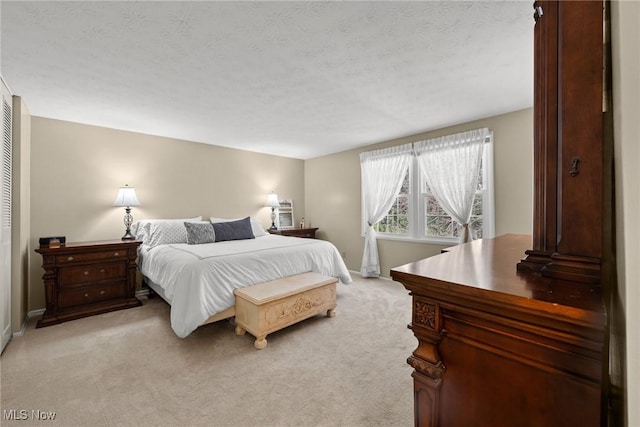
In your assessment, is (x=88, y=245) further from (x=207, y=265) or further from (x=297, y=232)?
(x=297, y=232)

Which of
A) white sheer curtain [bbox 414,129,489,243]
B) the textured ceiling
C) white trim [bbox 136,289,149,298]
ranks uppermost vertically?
the textured ceiling

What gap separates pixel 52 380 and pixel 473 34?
12.1ft

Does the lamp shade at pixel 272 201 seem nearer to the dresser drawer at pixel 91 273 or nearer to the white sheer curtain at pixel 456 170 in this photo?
the dresser drawer at pixel 91 273

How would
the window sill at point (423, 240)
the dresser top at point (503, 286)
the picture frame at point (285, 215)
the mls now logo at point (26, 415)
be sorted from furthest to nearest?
the picture frame at point (285, 215), the window sill at point (423, 240), the mls now logo at point (26, 415), the dresser top at point (503, 286)

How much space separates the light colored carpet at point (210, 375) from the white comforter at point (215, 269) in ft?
1.06

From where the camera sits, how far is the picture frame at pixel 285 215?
5348 mm

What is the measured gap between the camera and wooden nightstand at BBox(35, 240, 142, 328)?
9.24ft

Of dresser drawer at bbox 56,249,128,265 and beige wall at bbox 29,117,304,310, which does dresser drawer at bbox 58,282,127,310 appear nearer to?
dresser drawer at bbox 56,249,128,265

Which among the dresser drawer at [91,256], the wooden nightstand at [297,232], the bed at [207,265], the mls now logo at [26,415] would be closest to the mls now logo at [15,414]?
the mls now logo at [26,415]

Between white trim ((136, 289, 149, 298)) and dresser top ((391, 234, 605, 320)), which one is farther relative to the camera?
white trim ((136, 289, 149, 298))

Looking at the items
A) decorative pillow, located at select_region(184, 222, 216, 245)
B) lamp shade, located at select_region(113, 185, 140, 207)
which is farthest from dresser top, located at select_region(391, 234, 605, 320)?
lamp shade, located at select_region(113, 185, 140, 207)

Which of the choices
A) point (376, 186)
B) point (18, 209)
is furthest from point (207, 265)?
point (376, 186)

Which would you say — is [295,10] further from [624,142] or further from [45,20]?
[624,142]

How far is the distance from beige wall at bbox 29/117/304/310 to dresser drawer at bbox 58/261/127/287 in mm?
567
